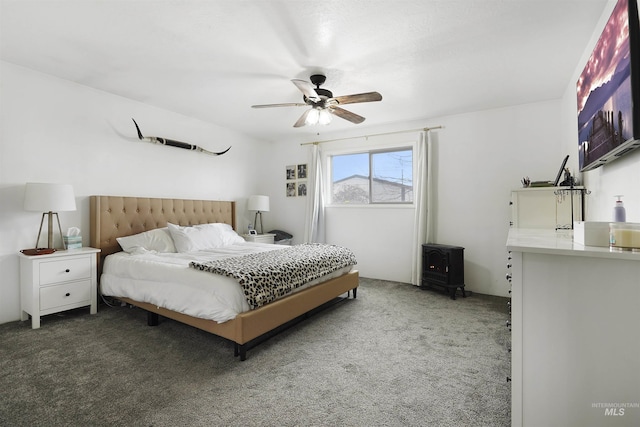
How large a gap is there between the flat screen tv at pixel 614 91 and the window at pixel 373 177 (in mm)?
2601

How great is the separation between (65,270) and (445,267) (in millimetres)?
4287

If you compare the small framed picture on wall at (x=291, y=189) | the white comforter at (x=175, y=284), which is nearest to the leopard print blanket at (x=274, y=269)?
the white comforter at (x=175, y=284)

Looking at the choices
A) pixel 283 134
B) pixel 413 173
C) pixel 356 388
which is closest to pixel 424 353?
pixel 356 388

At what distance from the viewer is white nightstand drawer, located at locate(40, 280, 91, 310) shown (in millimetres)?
2809

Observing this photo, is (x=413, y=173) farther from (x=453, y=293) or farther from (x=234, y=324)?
(x=234, y=324)

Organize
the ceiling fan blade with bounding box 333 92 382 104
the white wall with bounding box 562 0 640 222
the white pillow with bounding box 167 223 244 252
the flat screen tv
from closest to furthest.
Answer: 1. the flat screen tv
2. the white wall with bounding box 562 0 640 222
3. the ceiling fan blade with bounding box 333 92 382 104
4. the white pillow with bounding box 167 223 244 252

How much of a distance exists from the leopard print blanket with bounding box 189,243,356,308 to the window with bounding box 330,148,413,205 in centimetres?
181

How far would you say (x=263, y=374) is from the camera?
2.03 metres

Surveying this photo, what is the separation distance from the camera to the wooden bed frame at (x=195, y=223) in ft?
7.44

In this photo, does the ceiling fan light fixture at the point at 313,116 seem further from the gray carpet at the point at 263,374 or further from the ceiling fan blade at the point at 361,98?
the gray carpet at the point at 263,374

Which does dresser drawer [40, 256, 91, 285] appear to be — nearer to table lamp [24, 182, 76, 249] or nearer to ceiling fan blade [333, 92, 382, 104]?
table lamp [24, 182, 76, 249]

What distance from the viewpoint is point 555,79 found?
3.07 m

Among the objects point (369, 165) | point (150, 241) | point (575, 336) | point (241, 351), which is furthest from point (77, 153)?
point (575, 336)

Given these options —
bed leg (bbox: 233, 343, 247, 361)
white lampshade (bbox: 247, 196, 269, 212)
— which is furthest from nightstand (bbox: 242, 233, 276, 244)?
bed leg (bbox: 233, 343, 247, 361)
